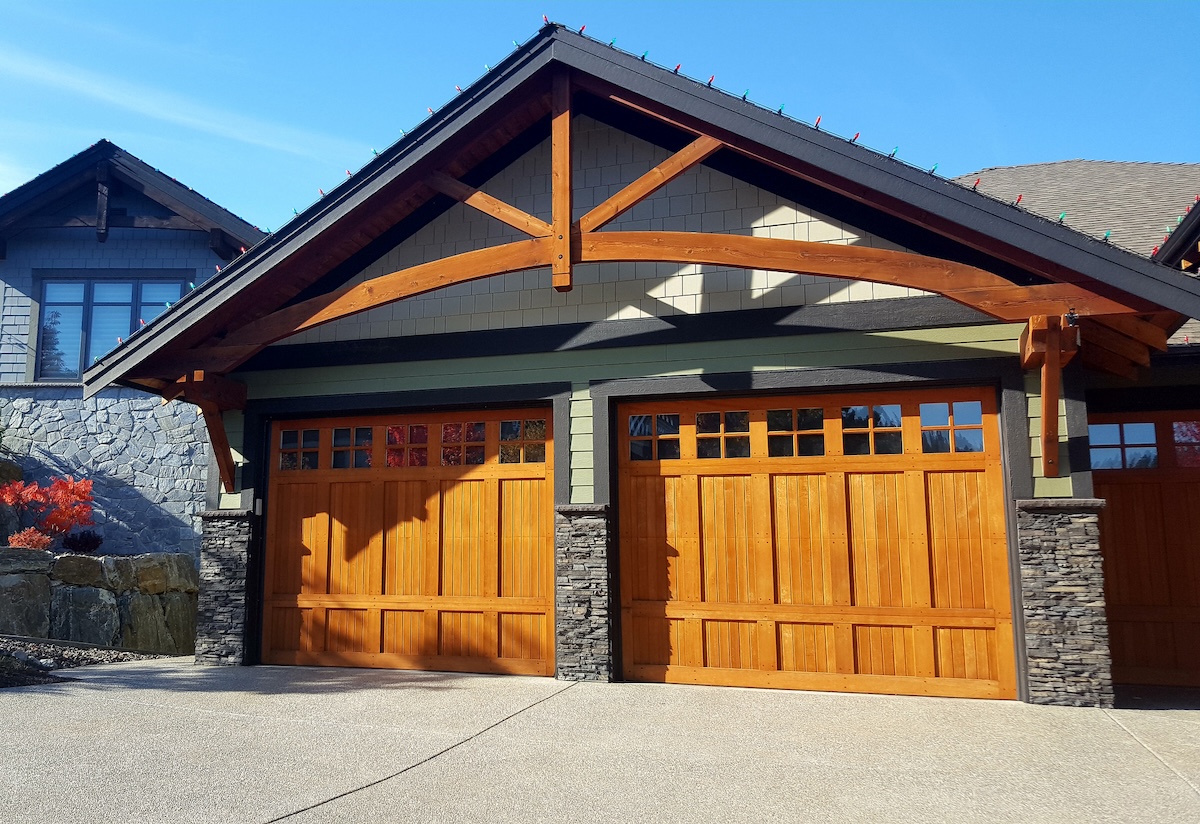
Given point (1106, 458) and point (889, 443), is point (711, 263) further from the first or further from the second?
point (1106, 458)

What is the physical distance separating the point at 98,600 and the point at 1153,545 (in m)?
11.7

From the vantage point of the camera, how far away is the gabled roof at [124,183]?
13.7m

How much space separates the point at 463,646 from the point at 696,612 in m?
2.23

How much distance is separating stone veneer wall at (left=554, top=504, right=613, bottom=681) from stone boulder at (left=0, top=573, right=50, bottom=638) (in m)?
7.09

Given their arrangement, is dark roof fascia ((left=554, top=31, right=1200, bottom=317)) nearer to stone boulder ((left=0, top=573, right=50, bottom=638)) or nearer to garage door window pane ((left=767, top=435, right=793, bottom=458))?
garage door window pane ((left=767, top=435, right=793, bottom=458))

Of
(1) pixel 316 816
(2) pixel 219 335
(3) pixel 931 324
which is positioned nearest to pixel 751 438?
(3) pixel 931 324

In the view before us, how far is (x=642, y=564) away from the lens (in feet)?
25.5

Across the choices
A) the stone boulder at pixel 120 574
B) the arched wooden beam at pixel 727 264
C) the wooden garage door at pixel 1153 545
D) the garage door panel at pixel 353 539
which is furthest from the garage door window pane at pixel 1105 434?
the stone boulder at pixel 120 574

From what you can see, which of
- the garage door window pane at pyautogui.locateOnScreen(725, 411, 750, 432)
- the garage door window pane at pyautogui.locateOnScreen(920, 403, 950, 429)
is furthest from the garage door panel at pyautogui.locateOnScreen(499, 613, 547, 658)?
the garage door window pane at pyautogui.locateOnScreen(920, 403, 950, 429)

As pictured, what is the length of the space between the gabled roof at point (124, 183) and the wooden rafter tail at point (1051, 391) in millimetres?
11526

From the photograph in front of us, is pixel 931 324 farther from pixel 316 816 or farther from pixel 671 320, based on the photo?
pixel 316 816

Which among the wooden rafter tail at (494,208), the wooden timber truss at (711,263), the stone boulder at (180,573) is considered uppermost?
the wooden rafter tail at (494,208)

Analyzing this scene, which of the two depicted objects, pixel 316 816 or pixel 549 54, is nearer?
pixel 316 816

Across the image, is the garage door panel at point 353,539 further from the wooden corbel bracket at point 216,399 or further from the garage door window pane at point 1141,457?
the garage door window pane at point 1141,457
